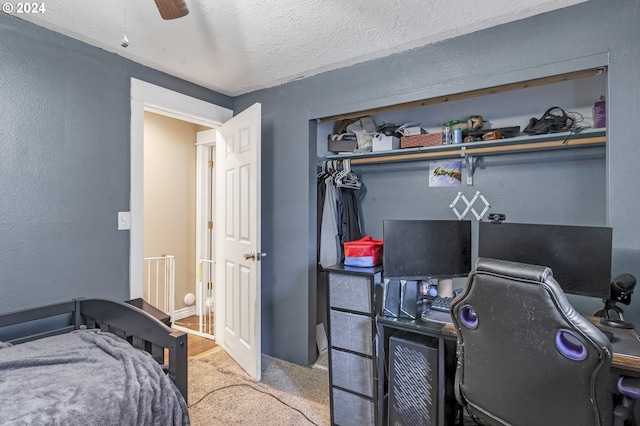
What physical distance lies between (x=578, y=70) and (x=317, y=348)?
2649mm

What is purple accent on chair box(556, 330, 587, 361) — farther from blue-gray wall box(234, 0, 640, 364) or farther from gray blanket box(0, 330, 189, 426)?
gray blanket box(0, 330, 189, 426)

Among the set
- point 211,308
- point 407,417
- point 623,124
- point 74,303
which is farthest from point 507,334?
point 211,308

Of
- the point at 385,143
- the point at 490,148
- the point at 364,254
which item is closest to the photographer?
the point at 364,254

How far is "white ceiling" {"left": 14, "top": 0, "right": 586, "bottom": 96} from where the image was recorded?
1.84 meters

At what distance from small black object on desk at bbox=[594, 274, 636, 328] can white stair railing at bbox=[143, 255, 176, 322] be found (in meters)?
3.48

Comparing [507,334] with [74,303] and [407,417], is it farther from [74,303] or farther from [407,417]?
[74,303]

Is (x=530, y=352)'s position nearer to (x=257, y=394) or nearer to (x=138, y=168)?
(x=257, y=394)

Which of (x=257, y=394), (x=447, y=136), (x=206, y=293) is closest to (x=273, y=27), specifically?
(x=447, y=136)

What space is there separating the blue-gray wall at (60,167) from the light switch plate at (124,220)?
39mm

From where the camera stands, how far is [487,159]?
260 centimetres

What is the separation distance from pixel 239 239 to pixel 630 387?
2.40m

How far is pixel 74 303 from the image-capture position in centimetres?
212

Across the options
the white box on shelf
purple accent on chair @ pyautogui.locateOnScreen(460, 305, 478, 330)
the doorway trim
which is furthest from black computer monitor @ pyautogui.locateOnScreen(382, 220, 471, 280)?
the doorway trim

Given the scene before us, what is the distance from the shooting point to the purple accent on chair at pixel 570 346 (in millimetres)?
1146
